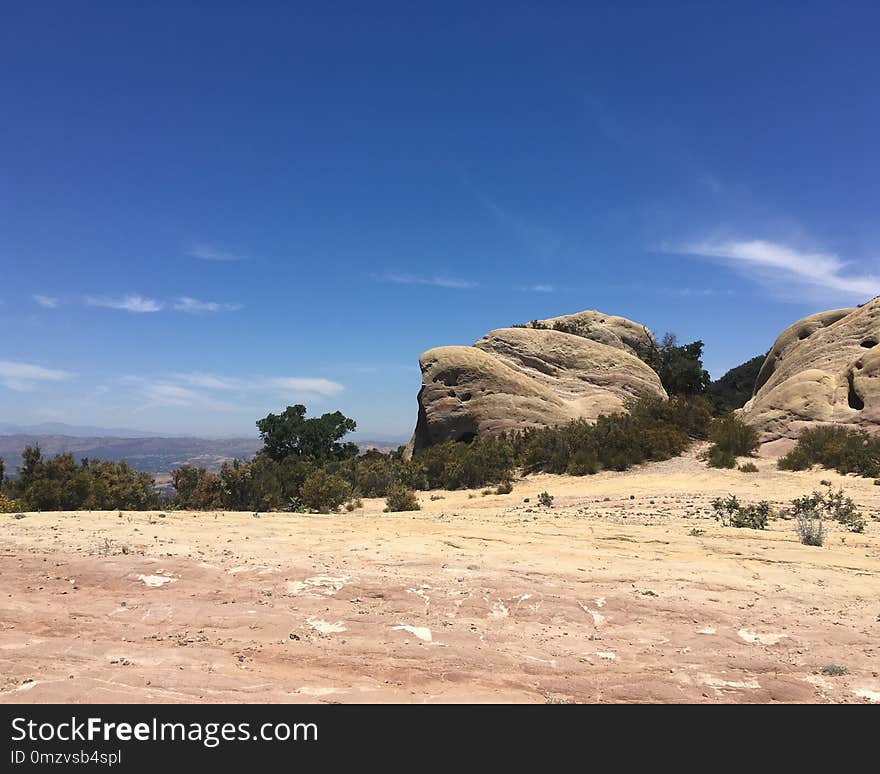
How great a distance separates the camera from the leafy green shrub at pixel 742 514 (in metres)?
13.4

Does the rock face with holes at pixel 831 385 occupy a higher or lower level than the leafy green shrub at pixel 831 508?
higher

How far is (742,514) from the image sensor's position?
13812 mm

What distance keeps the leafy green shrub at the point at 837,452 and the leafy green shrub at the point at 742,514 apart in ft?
21.7

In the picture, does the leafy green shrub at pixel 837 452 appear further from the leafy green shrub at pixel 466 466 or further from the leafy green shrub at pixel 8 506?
the leafy green shrub at pixel 8 506

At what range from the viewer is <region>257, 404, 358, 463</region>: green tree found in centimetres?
3631

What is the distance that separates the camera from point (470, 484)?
79.5 ft

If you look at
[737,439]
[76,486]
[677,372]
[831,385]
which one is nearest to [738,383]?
[677,372]

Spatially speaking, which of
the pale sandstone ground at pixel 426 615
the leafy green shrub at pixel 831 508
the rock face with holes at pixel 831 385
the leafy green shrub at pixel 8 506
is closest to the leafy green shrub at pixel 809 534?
the pale sandstone ground at pixel 426 615

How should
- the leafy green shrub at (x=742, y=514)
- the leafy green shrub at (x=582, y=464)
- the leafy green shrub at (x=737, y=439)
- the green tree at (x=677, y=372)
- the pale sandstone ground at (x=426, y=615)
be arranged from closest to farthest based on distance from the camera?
the pale sandstone ground at (x=426, y=615) → the leafy green shrub at (x=742, y=514) → the leafy green shrub at (x=582, y=464) → the leafy green shrub at (x=737, y=439) → the green tree at (x=677, y=372)

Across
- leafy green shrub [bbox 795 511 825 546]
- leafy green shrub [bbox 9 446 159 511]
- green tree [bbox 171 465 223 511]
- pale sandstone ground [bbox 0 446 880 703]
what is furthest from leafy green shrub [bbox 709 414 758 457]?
leafy green shrub [bbox 9 446 159 511]

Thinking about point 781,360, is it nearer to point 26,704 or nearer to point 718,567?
point 718,567

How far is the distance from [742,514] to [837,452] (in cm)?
1019

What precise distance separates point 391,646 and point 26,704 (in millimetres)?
3034
